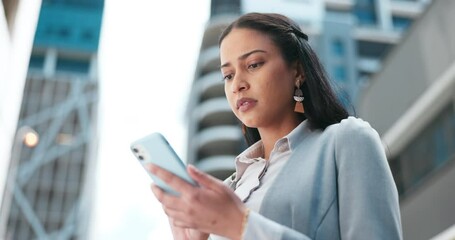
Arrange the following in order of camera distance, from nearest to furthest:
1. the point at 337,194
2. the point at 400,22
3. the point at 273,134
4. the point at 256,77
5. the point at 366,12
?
the point at 337,194
the point at 256,77
the point at 273,134
the point at 400,22
the point at 366,12

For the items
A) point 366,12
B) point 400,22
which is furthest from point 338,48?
point 400,22

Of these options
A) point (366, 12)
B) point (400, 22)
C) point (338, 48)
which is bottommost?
point (338, 48)

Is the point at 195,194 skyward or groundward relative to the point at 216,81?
skyward

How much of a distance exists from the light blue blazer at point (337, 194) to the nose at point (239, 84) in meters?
0.18

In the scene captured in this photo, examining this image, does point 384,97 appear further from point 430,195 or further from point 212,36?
point 212,36

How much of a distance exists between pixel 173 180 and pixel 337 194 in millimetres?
332

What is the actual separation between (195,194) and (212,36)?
3641 centimetres

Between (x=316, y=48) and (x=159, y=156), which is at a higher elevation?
(x=159, y=156)

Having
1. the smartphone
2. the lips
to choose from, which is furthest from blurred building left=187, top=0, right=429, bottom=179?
the smartphone

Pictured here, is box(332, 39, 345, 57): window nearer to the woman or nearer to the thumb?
the woman

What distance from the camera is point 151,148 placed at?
3.41 ft

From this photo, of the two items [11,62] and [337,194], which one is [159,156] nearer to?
[337,194]

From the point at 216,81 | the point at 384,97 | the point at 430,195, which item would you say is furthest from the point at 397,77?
the point at 216,81

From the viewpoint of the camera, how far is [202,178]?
981mm
